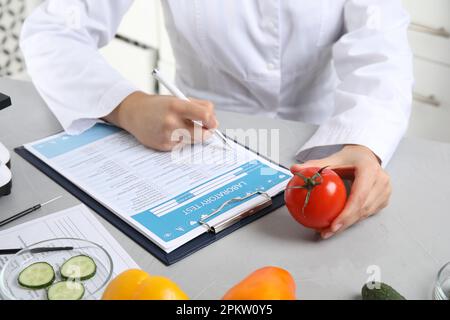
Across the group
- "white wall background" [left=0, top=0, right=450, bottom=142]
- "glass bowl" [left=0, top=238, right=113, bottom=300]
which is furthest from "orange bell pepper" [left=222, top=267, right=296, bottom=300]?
"white wall background" [left=0, top=0, right=450, bottom=142]

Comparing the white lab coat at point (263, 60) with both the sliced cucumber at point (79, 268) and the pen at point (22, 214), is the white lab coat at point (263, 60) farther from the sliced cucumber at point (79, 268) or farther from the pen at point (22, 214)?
the sliced cucumber at point (79, 268)

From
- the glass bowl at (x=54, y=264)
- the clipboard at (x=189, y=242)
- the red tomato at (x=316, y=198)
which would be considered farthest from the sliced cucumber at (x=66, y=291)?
the red tomato at (x=316, y=198)

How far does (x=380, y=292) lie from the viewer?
1.87 feet

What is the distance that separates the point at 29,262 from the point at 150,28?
1.83m

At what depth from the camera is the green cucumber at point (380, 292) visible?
0.56 metres

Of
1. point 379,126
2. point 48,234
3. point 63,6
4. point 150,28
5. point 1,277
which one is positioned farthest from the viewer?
point 150,28

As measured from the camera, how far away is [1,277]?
1.91 feet

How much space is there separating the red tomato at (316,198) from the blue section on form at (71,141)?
387 mm

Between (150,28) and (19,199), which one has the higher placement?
(19,199)

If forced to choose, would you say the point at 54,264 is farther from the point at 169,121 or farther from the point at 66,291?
the point at 169,121

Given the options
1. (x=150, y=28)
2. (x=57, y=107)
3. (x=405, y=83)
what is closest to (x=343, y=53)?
(x=405, y=83)

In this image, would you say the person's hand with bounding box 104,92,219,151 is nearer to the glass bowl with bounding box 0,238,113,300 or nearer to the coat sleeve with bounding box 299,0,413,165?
the coat sleeve with bounding box 299,0,413,165

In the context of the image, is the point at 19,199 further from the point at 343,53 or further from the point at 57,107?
the point at 343,53

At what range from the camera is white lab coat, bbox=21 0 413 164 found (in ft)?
3.06
